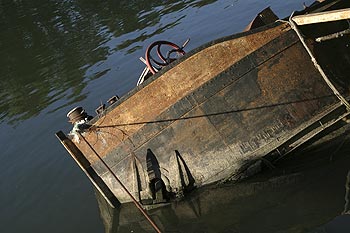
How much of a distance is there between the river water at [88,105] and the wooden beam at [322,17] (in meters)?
2.09

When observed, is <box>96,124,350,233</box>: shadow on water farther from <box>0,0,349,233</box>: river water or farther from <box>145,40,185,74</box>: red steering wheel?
<box>145,40,185,74</box>: red steering wheel

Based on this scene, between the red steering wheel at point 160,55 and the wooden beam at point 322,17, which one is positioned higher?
the red steering wheel at point 160,55

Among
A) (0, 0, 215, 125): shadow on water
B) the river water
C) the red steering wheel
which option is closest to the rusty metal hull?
the river water

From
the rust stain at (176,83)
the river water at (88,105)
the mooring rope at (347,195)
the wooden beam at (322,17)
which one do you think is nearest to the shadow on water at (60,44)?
the river water at (88,105)

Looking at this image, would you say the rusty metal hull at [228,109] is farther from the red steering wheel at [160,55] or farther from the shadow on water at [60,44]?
the shadow on water at [60,44]

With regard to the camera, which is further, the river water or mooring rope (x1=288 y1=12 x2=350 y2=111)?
the river water

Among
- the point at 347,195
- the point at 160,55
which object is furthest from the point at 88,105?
the point at 347,195

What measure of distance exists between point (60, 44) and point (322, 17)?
52.9 ft

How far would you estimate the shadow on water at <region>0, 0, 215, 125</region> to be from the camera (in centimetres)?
1438

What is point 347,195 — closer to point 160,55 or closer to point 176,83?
point 176,83

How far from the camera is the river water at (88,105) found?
250 inches

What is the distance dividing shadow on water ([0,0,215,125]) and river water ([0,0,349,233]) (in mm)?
65

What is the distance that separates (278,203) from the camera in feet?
20.6

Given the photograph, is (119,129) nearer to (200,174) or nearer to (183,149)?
(183,149)
